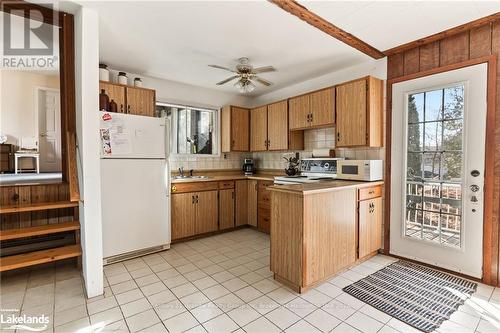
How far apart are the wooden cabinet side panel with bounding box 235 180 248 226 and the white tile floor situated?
1371mm

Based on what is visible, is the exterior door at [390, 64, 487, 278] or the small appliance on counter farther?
the small appliance on counter

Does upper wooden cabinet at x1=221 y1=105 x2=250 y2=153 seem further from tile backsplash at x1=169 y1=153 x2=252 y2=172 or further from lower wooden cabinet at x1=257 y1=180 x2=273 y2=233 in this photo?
lower wooden cabinet at x1=257 y1=180 x2=273 y2=233

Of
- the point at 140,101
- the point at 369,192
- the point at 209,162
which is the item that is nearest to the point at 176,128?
the point at 209,162

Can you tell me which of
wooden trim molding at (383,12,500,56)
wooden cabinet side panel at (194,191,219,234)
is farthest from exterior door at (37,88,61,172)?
wooden trim molding at (383,12,500,56)

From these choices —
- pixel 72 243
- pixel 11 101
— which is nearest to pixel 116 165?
pixel 72 243

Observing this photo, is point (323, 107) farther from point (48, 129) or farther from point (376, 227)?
point (48, 129)

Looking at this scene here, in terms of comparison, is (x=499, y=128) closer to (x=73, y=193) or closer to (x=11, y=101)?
(x=73, y=193)

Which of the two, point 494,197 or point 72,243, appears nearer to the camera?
point 494,197

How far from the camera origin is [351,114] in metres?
3.07

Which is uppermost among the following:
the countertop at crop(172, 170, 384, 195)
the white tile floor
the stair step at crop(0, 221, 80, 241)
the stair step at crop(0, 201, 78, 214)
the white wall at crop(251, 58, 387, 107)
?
the white wall at crop(251, 58, 387, 107)

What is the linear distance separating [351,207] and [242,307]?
4.83 feet

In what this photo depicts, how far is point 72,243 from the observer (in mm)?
2721

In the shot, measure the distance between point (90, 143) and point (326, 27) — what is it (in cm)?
245

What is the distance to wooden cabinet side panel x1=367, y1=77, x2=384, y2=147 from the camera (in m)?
2.89
